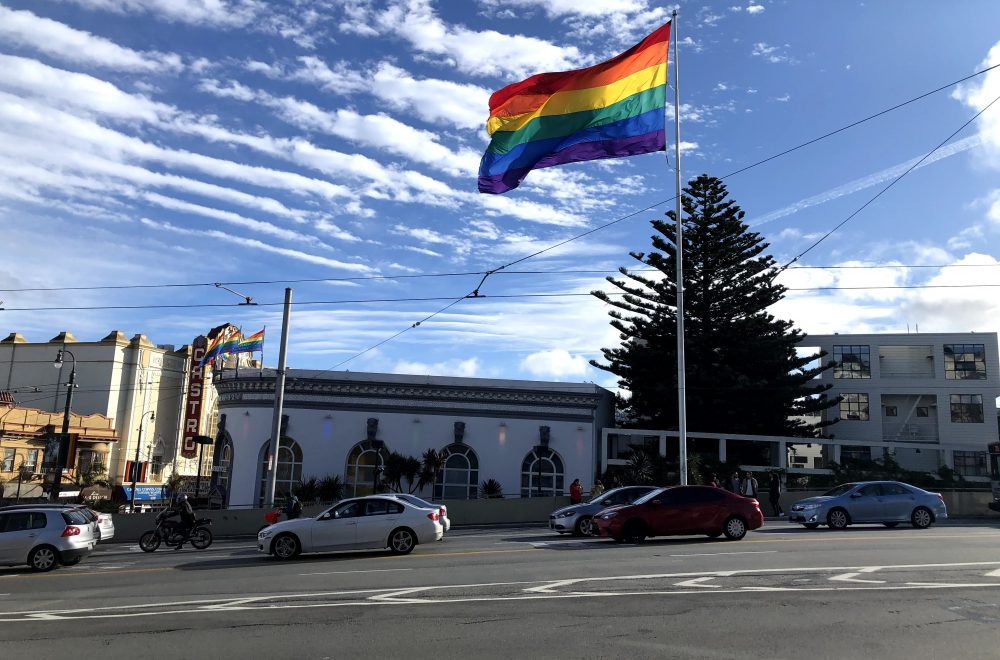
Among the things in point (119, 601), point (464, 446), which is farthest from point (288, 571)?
point (464, 446)

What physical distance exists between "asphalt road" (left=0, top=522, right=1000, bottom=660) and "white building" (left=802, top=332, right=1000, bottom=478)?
3265cm

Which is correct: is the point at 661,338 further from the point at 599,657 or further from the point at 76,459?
the point at 76,459

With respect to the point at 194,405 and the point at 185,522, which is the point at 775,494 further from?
the point at 194,405

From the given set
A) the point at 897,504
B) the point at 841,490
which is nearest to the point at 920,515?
the point at 897,504

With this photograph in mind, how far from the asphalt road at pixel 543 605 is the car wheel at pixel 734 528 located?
32.1 inches

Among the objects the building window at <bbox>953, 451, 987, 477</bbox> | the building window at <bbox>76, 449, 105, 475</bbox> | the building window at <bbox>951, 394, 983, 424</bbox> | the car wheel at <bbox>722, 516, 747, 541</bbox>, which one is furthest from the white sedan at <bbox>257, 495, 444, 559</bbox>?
the building window at <bbox>76, 449, 105, 475</bbox>

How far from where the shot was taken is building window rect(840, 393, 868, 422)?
46.9 meters

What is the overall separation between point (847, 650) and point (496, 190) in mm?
14088

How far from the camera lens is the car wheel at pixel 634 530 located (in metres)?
17.1

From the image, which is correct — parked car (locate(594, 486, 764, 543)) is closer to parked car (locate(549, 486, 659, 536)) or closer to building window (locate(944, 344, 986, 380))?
parked car (locate(549, 486, 659, 536))

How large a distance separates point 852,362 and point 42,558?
4453 cm

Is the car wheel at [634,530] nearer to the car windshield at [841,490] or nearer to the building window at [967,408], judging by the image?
the car windshield at [841,490]

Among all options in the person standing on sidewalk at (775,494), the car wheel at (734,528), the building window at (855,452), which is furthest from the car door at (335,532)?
the building window at (855,452)

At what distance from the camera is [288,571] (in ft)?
46.7
